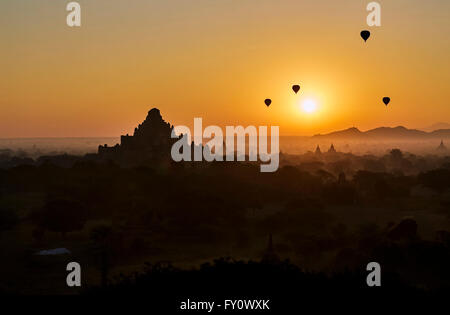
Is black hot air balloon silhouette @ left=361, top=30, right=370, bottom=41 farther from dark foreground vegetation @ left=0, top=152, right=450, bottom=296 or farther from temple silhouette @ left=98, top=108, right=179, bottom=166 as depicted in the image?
temple silhouette @ left=98, top=108, right=179, bottom=166

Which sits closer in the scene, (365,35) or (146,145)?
(365,35)

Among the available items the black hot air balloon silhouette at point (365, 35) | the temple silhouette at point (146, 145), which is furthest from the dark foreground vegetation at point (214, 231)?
the temple silhouette at point (146, 145)

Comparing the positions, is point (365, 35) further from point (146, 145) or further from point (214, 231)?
point (146, 145)

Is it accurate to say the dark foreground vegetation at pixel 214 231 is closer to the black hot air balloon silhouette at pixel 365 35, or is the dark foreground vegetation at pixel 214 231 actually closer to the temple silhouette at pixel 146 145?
the black hot air balloon silhouette at pixel 365 35

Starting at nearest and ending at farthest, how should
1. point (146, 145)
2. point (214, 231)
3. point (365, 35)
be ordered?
point (214, 231) → point (365, 35) → point (146, 145)

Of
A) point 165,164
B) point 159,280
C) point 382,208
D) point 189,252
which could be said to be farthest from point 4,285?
point 165,164

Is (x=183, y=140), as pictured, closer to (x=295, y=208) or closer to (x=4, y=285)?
(x=295, y=208)

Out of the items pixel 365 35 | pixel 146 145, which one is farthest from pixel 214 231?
pixel 146 145

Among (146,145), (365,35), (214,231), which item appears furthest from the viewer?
(146,145)
